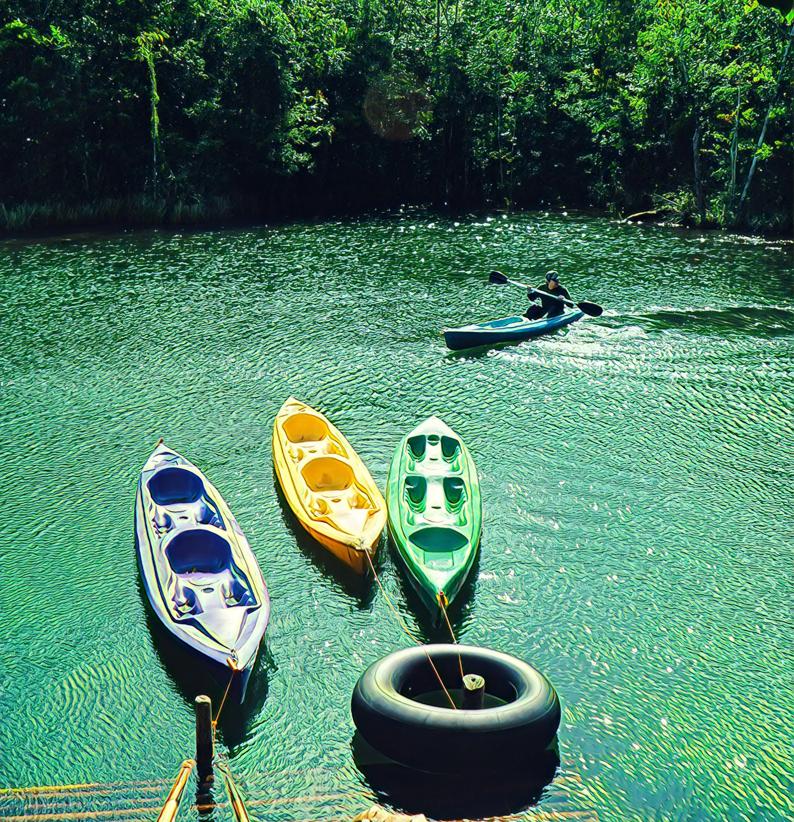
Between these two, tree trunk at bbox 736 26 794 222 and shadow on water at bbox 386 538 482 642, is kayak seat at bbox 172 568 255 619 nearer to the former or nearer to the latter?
shadow on water at bbox 386 538 482 642

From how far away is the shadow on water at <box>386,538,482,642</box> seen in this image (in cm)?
771

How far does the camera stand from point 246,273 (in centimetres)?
2006

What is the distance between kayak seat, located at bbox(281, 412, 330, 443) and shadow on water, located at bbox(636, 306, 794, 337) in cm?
805

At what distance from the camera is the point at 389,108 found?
97.0 feet

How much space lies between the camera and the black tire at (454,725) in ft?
19.0

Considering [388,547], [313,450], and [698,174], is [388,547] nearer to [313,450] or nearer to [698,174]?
[313,450]

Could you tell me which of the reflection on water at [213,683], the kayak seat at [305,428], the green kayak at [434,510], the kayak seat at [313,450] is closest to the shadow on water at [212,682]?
the reflection on water at [213,683]

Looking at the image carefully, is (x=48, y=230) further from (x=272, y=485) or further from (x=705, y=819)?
(x=705, y=819)

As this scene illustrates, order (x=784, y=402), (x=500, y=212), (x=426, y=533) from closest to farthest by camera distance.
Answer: (x=426, y=533), (x=784, y=402), (x=500, y=212)

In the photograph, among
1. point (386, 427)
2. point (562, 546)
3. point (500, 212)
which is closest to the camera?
point (562, 546)

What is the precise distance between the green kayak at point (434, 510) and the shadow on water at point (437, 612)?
0.16 m

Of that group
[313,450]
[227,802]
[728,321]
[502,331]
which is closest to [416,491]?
[313,450]

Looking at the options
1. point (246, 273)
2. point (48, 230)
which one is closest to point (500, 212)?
point (246, 273)

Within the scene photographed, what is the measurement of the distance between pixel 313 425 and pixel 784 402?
292 inches
